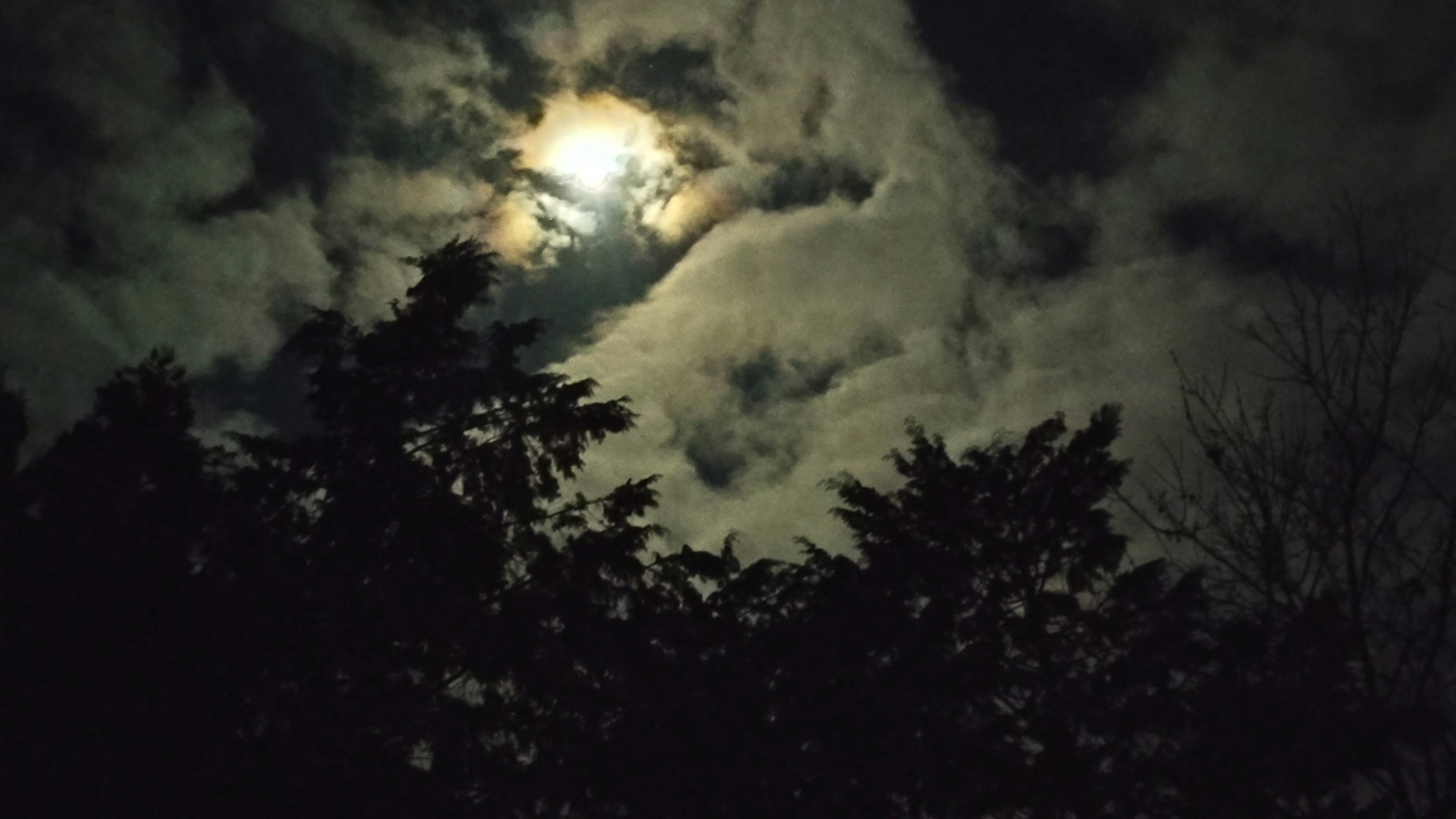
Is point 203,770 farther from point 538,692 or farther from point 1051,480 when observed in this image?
point 1051,480

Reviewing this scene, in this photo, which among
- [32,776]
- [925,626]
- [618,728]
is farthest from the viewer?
[925,626]

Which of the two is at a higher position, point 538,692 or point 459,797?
point 538,692

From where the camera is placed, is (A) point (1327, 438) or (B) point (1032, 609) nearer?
(A) point (1327, 438)

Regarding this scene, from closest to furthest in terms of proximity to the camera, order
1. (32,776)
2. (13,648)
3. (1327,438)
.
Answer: (1327,438), (32,776), (13,648)

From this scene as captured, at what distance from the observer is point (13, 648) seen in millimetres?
9164

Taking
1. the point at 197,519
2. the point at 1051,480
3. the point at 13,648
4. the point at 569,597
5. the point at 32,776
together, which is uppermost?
the point at 1051,480

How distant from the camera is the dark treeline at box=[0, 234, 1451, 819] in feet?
24.7

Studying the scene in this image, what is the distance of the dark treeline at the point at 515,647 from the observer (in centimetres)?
754

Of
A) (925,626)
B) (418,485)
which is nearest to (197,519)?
(418,485)

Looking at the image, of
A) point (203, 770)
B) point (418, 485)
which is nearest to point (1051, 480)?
point (418, 485)

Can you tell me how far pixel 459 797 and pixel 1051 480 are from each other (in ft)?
38.8

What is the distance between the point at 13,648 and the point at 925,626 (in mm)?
13690

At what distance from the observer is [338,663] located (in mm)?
9672

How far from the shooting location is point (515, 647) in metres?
10.2
